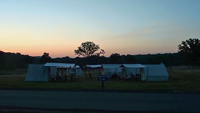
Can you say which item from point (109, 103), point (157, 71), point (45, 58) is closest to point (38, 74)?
point (157, 71)

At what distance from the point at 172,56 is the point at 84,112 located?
316 feet

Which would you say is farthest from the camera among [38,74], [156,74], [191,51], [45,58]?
[45,58]

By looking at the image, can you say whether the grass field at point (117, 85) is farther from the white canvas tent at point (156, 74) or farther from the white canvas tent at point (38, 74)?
the white canvas tent at point (156, 74)

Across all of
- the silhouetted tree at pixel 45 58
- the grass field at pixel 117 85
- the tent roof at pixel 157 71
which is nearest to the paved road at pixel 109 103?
the grass field at pixel 117 85

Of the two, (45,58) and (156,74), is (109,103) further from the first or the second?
(45,58)

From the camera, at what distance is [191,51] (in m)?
44.3

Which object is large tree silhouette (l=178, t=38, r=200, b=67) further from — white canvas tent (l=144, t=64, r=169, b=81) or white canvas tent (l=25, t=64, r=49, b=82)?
white canvas tent (l=25, t=64, r=49, b=82)

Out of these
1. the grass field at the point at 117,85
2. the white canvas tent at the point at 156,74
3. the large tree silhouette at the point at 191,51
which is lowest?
the grass field at the point at 117,85

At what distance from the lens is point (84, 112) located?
10.2 metres

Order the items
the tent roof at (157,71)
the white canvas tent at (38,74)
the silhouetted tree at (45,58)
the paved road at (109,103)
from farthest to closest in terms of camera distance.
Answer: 1. the silhouetted tree at (45,58)
2. the tent roof at (157,71)
3. the white canvas tent at (38,74)
4. the paved road at (109,103)

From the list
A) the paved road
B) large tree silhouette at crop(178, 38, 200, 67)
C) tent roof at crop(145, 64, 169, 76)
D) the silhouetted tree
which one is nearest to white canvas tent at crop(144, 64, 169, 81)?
tent roof at crop(145, 64, 169, 76)

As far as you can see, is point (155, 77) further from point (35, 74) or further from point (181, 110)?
point (181, 110)

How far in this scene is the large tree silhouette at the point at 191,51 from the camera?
43406 mm

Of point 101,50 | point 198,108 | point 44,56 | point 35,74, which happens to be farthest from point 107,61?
point 198,108
